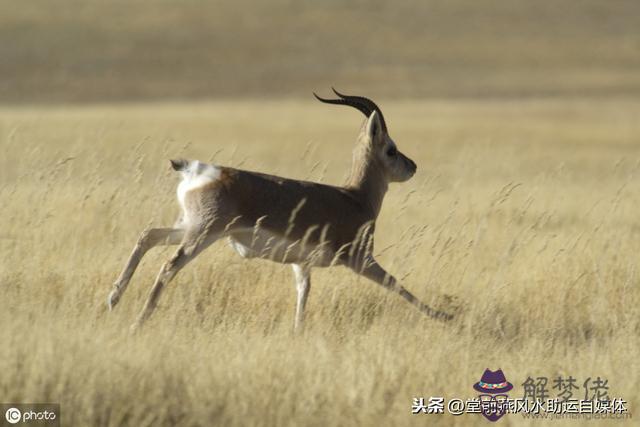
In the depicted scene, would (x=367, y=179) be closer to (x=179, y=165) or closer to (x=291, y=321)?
(x=291, y=321)

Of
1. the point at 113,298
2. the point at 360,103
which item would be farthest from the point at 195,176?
the point at 360,103

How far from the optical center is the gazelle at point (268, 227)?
294 inches

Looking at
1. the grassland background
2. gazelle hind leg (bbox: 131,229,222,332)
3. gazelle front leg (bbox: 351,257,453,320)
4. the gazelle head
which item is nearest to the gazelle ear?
the gazelle head

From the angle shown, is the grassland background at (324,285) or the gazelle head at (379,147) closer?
the grassland background at (324,285)

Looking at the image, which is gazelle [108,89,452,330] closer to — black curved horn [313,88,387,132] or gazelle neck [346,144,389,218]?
black curved horn [313,88,387,132]

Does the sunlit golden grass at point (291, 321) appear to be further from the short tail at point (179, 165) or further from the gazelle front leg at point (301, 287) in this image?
the short tail at point (179, 165)

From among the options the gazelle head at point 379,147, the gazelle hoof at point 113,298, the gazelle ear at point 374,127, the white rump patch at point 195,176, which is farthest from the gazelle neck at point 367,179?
the gazelle hoof at point 113,298

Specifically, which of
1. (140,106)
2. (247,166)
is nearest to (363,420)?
(247,166)

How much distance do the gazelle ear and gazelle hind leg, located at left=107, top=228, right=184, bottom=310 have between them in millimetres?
2070

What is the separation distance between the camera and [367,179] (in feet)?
29.7

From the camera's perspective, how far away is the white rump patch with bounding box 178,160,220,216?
760 centimetres

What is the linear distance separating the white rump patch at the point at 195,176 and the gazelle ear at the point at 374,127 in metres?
1.64

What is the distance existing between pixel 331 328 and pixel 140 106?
123 ft

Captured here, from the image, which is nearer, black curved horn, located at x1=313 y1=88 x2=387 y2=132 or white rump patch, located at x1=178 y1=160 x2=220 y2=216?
white rump patch, located at x1=178 y1=160 x2=220 y2=216
